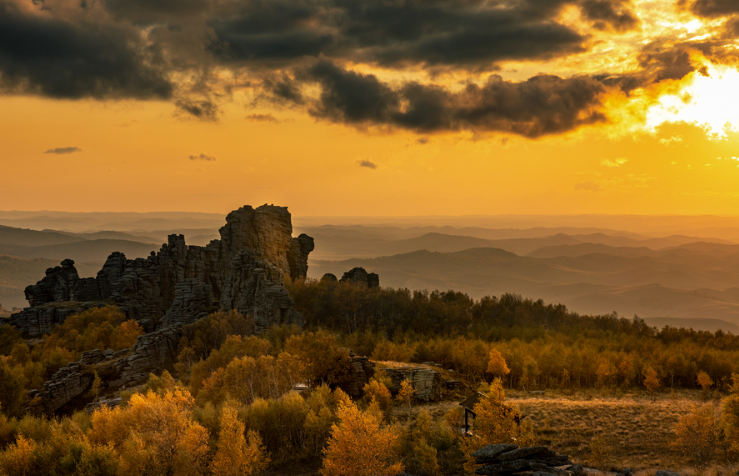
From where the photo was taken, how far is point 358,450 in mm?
52312

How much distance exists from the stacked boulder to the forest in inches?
146

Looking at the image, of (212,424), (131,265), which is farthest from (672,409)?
(131,265)

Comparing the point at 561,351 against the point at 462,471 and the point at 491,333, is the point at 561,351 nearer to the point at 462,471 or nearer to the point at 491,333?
the point at 491,333

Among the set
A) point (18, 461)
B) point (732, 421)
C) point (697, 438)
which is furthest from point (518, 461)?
point (18, 461)

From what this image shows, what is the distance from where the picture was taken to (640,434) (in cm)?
6831

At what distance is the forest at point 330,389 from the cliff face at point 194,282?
21.6 feet

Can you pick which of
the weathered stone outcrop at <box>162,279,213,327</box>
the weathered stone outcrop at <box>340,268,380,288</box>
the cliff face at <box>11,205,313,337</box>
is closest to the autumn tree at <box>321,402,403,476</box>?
the cliff face at <box>11,205,313,337</box>

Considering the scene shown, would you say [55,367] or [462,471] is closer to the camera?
[462,471]

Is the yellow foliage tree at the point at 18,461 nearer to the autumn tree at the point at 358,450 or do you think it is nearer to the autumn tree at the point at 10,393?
the autumn tree at the point at 358,450

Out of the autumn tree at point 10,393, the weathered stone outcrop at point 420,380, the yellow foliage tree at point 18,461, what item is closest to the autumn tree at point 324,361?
the weathered stone outcrop at point 420,380

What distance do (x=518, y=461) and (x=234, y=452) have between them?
100ft

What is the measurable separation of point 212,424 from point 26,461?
19509 millimetres

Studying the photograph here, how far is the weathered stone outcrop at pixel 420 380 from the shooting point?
84750mm

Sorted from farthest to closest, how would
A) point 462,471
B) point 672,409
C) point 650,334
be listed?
point 650,334
point 672,409
point 462,471
